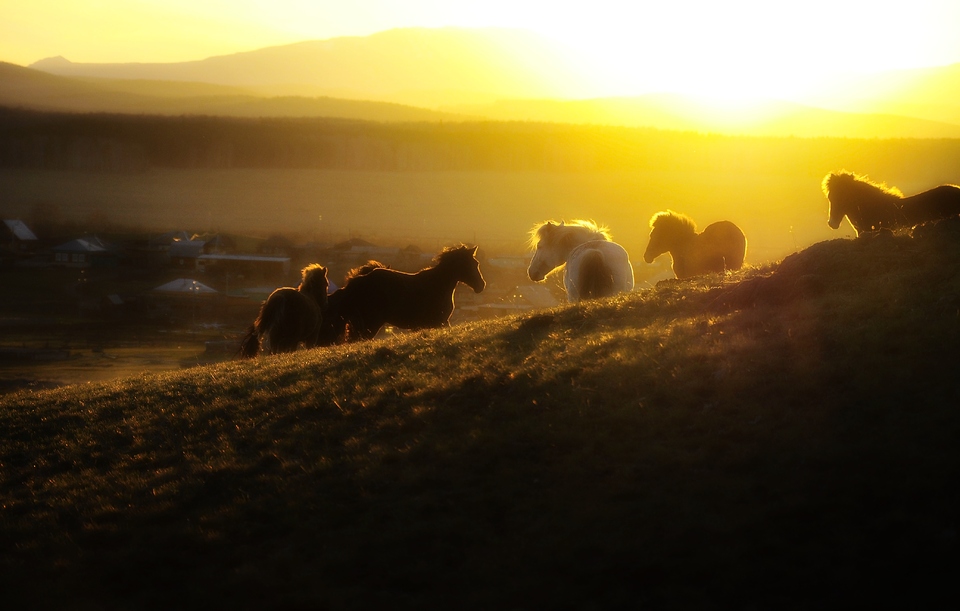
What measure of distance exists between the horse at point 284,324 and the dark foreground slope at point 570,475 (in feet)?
17.7

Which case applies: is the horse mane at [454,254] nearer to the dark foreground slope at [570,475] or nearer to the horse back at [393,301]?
the horse back at [393,301]

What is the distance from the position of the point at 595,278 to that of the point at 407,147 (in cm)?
6717

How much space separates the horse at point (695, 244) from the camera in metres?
15.9

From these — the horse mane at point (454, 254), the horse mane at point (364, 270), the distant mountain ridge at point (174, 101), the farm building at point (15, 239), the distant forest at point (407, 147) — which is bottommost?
the farm building at point (15, 239)

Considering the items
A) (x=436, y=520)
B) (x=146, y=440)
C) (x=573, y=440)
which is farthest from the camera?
(x=146, y=440)

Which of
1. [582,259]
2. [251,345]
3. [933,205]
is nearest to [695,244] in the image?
[582,259]

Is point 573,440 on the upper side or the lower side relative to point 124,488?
upper

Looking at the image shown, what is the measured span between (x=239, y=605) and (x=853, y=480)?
397 cm

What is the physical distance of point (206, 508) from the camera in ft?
20.8

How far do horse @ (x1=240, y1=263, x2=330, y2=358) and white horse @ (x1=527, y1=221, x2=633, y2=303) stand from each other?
448 cm

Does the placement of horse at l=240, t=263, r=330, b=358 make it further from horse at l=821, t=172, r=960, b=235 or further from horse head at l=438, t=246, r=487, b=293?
horse at l=821, t=172, r=960, b=235

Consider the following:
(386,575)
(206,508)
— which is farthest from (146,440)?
(386,575)

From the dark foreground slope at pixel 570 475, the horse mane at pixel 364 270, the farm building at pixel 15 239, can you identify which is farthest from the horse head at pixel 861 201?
the farm building at pixel 15 239

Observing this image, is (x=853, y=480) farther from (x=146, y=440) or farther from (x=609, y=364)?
(x=146, y=440)
